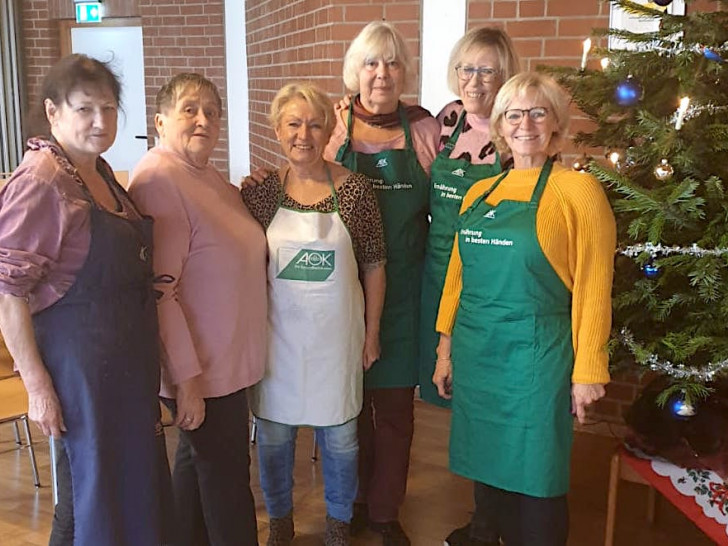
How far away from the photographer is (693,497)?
1911 millimetres

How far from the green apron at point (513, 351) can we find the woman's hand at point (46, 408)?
952 mm

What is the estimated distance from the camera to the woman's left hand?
1.74m

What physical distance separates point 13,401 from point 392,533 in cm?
126

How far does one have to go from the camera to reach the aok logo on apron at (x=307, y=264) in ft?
6.26

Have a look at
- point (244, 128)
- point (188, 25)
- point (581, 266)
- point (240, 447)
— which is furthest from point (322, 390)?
point (188, 25)

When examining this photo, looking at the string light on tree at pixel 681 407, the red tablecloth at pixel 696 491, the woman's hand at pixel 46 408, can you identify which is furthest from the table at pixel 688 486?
the woman's hand at pixel 46 408

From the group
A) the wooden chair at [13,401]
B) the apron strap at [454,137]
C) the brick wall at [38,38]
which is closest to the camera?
the apron strap at [454,137]

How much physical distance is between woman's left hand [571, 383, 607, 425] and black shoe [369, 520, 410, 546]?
746mm

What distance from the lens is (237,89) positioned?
5.50 meters

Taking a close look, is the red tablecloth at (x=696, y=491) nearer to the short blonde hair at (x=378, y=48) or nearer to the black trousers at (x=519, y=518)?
the black trousers at (x=519, y=518)

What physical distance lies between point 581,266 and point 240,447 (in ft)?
3.02

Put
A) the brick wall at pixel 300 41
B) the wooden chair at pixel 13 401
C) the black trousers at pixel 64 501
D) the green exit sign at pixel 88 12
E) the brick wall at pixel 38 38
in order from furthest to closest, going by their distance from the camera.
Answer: the brick wall at pixel 38 38 → the green exit sign at pixel 88 12 → the brick wall at pixel 300 41 → the wooden chair at pixel 13 401 → the black trousers at pixel 64 501

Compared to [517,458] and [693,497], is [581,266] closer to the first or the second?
[517,458]

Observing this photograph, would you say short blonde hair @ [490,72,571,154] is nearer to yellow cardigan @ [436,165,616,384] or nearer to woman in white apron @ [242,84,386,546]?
yellow cardigan @ [436,165,616,384]
